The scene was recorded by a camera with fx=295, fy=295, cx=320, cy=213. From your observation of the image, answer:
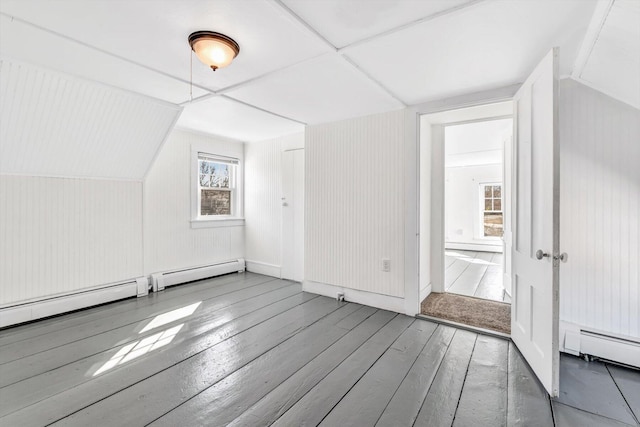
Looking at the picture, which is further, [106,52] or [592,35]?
[106,52]

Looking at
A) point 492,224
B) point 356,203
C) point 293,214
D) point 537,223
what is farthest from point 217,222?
point 492,224

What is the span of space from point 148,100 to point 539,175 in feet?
11.7

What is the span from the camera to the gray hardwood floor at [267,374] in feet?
5.46

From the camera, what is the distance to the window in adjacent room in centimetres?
476

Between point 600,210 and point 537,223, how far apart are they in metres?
0.70

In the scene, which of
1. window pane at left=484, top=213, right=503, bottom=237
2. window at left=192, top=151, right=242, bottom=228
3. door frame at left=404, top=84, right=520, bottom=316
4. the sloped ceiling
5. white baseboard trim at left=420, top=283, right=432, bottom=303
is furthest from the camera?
window pane at left=484, top=213, right=503, bottom=237

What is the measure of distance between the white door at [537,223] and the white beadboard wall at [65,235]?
4.29 metres

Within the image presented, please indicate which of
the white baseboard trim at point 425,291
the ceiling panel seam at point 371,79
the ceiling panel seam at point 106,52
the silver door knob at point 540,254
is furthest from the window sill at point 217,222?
the silver door knob at point 540,254

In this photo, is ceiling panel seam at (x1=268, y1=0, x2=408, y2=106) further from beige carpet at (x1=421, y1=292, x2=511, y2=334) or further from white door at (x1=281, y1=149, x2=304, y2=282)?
beige carpet at (x1=421, y1=292, x2=511, y2=334)

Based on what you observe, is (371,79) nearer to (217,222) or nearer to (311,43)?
(311,43)

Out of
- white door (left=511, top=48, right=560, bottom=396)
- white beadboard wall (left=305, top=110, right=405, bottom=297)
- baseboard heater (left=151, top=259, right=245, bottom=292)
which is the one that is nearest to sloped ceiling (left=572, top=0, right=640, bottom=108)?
white door (left=511, top=48, right=560, bottom=396)

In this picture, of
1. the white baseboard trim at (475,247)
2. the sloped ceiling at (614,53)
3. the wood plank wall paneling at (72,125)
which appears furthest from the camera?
the white baseboard trim at (475,247)

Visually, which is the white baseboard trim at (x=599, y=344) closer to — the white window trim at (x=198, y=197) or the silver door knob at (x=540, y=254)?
the silver door knob at (x=540, y=254)

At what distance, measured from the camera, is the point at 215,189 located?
497cm
